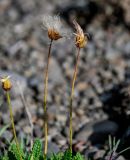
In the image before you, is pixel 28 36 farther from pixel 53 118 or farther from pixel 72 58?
pixel 53 118

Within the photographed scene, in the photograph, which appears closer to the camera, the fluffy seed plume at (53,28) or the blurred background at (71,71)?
the fluffy seed plume at (53,28)

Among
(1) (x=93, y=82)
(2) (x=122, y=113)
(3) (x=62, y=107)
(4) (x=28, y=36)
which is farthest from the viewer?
(4) (x=28, y=36)

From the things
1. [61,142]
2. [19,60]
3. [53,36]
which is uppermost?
[53,36]

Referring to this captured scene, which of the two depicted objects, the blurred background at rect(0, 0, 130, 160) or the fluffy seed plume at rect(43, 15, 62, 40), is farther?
the blurred background at rect(0, 0, 130, 160)

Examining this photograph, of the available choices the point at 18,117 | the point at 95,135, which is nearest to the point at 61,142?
the point at 95,135

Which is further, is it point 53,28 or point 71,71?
point 71,71

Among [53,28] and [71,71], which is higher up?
[53,28]

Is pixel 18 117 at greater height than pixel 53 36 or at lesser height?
lesser

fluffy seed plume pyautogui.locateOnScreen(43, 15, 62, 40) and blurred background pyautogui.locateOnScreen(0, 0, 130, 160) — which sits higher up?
fluffy seed plume pyautogui.locateOnScreen(43, 15, 62, 40)
